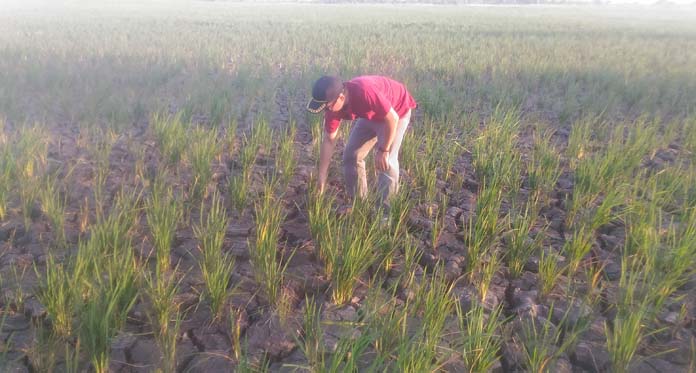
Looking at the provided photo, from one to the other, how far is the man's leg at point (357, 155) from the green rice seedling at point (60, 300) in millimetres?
1695

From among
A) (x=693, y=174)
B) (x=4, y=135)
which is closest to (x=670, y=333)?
(x=693, y=174)

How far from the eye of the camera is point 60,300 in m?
1.72

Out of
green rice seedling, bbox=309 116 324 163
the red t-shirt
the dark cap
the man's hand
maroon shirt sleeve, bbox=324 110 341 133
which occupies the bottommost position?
green rice seedling, bbox=309 116 324 163

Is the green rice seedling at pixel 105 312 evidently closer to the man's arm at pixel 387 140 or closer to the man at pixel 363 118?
the man at pixel 363 118

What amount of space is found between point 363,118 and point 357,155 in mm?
267

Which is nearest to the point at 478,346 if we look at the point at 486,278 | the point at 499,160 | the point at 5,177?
the point at 486,278

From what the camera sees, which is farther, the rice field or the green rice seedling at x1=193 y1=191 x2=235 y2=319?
the green rice seedling at x1=193 y1=191 x2=235 y2=319

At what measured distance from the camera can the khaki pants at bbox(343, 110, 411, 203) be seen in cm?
300

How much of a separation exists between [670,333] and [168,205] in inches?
91.4

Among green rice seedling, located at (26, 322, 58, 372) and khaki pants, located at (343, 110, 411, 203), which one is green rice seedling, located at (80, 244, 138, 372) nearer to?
green rice seedling, located at (26, 322, 58, 372)

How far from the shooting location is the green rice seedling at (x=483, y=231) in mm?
2334

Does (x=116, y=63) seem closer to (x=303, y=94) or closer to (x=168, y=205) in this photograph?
→ (x=303, y=94)

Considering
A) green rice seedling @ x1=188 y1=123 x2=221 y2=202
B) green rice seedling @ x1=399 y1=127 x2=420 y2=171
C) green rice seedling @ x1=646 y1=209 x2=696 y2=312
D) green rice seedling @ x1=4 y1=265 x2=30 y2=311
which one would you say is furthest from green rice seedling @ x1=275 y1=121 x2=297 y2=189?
green rice seedling @ x1=646 y1=209 x2=696 y2=312

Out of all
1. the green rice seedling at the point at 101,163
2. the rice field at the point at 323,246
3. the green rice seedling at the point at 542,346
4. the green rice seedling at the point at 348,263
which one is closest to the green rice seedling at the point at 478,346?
the rice field at the point at 323,246
